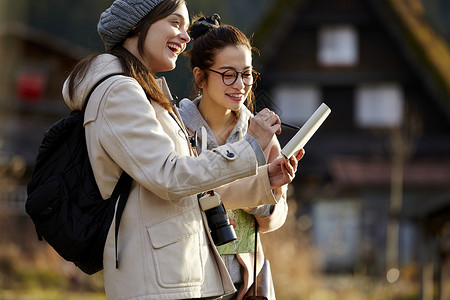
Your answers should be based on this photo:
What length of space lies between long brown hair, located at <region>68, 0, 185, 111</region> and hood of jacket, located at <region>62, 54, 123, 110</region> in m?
0.01

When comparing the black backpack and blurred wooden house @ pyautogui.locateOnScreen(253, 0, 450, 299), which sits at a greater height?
the black backpack

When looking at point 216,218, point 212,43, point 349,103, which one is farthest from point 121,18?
point 349,103

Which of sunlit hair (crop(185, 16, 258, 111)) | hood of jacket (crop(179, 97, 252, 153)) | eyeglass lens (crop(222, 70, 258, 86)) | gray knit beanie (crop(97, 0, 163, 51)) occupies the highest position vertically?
gray knit beanie (crop(97, 0, 163, 51))

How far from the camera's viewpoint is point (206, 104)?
10.1 ft

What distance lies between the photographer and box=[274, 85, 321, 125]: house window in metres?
20.4

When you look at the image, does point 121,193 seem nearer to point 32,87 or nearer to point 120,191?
point 120,191

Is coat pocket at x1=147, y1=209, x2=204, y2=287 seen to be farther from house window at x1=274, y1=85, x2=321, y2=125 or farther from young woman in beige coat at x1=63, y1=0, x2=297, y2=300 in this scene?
house window at x1=274, y1=85, x2=321, y2=125

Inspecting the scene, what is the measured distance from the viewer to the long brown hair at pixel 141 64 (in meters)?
2.62

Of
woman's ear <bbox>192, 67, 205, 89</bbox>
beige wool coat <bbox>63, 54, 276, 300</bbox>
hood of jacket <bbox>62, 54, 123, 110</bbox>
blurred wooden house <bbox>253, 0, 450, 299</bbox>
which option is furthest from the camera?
blurred wooden house <bbox>253, 0, 450, 299</bbox>

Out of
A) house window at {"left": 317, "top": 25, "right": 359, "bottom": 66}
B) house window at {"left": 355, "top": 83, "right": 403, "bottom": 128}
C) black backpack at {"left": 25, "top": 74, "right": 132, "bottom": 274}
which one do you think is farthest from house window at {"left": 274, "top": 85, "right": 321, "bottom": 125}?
black backpack at {"left": 25, "top": 74, "right": 132, "bottom": 274}

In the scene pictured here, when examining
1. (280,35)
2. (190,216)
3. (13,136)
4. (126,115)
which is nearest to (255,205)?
(190,216)

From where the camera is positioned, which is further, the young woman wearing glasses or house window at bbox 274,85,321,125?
house window at bbox 274,85,321,125

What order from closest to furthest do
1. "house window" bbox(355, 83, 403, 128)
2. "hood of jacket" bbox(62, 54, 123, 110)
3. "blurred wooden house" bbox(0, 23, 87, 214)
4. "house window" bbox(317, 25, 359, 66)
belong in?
"hood of jacket" bbox(62, 54, 123, 110), "house window" bbox(355, 83, 403, 128), "house window" bbox(317, 25, 359, 66), "blurred wooden house" bbox(0, 23, 87, 214)

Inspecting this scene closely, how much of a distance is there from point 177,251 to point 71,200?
0.35 m
